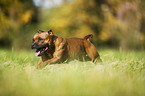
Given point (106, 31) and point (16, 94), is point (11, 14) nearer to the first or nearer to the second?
point (106, 31)

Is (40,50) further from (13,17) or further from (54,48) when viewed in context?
(13,17)

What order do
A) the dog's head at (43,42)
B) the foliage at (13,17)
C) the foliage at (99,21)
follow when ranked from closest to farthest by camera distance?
1. the dog's head at (43,42)
2. the foliage at (13,17)
3. the foliage at (99,21)

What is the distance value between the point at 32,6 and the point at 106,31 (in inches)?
268

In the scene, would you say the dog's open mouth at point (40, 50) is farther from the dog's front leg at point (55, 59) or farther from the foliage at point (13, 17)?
the foliage at point (13, 17)

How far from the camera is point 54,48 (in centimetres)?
385

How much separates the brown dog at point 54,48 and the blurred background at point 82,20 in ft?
26.8

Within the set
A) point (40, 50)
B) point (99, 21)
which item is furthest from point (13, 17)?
point (40, 50)

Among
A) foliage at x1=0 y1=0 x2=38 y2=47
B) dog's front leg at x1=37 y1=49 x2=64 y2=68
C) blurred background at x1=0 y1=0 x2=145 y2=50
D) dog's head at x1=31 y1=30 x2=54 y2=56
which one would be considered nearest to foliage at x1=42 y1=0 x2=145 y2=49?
blurred background at x1=0 y1=0 x2=145 y2=50

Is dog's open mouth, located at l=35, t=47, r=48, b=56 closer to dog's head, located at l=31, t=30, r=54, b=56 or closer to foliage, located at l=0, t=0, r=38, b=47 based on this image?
dog's head, located at l=31, t=30, r=54, b=56

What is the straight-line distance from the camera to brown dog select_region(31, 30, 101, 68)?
12.2ft

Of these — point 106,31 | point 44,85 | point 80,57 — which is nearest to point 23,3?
point 106,31

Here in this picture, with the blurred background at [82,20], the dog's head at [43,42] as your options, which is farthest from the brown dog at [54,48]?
the blurred background at [82,20]

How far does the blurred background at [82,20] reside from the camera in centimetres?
1243

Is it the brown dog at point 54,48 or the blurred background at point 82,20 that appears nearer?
the brown dog at point 54,48
